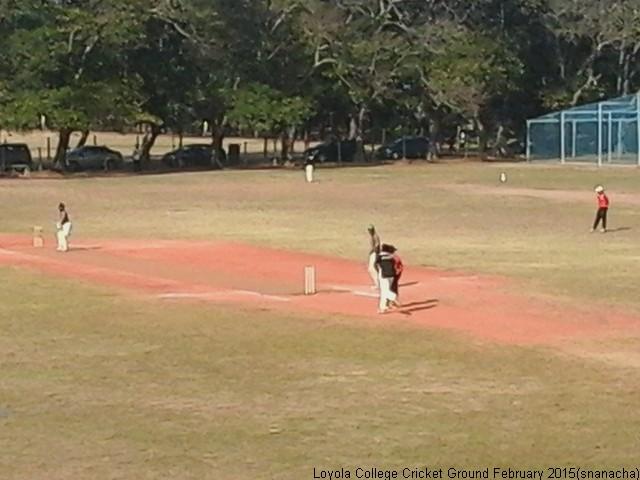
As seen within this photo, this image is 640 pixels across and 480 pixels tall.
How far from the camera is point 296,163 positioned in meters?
A: 87.4

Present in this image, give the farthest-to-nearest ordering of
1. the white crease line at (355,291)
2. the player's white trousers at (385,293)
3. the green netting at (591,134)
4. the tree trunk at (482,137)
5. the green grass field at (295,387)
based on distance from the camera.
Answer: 1. the tree trunk at (482,137)
2. the green netting at (591,134)
3. the white crease line at (355,291)
4. the player's white trousers at (385,293)
5. the green grass field at (295,387)

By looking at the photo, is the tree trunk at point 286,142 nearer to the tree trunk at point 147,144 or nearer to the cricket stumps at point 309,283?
the tree trunk at point 147,144

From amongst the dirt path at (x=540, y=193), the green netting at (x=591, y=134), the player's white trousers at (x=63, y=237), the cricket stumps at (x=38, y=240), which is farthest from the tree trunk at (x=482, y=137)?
the player's white trousers at (x=63, y=237)

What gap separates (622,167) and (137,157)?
1088 inches

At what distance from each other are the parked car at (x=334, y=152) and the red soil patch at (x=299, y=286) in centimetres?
5477

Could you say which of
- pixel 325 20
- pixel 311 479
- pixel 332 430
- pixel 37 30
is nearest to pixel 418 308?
pixel 332 430

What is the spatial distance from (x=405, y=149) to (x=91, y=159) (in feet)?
74.8

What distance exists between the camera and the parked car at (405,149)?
92812 millimetres

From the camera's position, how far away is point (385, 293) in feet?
68.8

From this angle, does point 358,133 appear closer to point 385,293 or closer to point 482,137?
point 482,137

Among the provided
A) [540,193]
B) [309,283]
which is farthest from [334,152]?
[309,283]

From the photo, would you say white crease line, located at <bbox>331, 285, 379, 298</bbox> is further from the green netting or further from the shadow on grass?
the green netting

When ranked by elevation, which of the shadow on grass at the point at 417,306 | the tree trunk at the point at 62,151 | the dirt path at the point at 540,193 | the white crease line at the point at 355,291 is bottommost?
the dirt path at the point at 540,193

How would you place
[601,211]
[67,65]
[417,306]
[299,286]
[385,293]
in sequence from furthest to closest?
[67,65]
[601,211]
[299,286]
[417,306]
[385,293]
